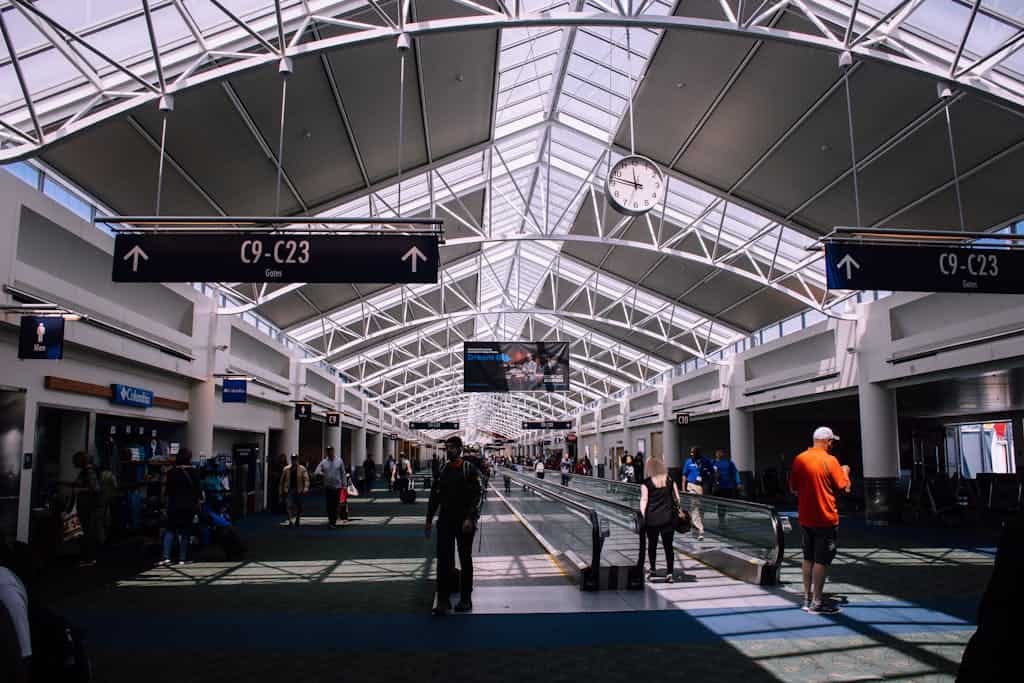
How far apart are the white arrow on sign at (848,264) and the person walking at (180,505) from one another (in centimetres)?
976

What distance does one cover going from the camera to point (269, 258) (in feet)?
28.7

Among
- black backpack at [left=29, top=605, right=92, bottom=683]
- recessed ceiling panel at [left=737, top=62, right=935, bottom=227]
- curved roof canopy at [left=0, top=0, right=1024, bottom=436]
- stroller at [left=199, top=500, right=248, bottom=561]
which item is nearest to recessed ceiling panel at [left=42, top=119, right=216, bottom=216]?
curved roof canopy at [left=0, top=0, right=1024, bottom=436]

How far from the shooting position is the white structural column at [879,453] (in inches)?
707

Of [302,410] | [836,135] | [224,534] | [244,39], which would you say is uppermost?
[244,39]

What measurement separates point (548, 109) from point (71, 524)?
13868 millimetres

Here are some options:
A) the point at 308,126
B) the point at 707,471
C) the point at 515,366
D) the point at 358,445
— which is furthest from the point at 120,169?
the point at 358,445

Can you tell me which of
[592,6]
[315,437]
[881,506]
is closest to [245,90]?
[592,6]

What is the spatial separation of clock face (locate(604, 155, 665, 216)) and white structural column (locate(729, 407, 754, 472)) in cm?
1568

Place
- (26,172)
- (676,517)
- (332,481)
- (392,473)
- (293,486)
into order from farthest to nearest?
1. (392,473)
2. (293,486)
3. (332,481)
4. (26,172)
5. (676,517)

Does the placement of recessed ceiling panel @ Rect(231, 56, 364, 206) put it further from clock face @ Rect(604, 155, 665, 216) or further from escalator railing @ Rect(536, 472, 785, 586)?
escalator railing @ Rect(536, 472, 785, 586)

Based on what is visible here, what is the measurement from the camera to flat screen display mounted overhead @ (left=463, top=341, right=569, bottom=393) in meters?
25.9

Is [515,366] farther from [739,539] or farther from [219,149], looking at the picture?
[739,539]

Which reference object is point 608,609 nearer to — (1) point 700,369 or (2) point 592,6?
(2) point 592,6

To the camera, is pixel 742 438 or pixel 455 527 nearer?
pixel 455 527
